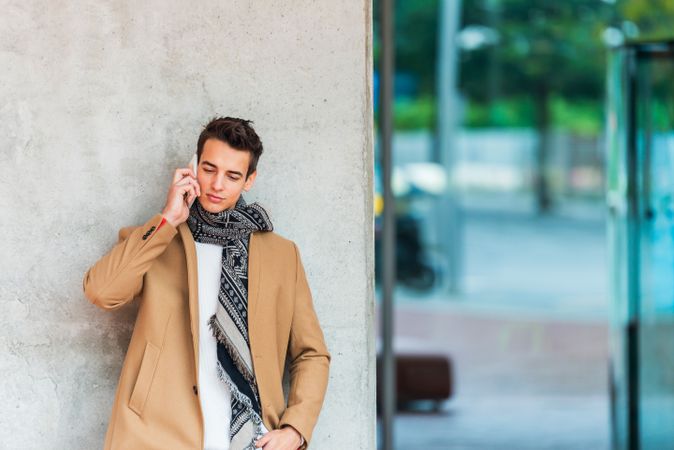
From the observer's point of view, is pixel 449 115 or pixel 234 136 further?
pixel 449 115

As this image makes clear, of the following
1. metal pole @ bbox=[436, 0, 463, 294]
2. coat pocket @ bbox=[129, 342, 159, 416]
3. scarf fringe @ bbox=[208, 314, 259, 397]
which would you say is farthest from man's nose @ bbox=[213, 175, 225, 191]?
metal pole @ bbox=[436, 0, 463, 294]

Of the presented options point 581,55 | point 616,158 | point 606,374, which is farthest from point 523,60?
point 616,158

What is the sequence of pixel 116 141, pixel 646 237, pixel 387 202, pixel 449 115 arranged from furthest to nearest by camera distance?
pixel 449 115, pixel 646 237, pixel 387 202, pixel 116 141

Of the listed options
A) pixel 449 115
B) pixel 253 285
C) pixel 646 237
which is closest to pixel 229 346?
pixel 253 285

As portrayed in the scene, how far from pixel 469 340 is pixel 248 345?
10117 millimetres

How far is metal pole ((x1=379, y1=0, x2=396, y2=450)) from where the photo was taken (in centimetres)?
602

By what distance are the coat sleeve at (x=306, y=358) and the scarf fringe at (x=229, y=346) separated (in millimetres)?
177

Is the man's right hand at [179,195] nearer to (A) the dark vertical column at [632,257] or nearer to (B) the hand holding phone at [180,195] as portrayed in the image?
(B) the hand holding phone at [180,195]

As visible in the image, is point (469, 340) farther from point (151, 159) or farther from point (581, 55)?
point (581, 55)

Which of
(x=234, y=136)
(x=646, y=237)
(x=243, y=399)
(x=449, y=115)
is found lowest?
(x=243, y=399)

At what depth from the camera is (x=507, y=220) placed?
2944 centimetres

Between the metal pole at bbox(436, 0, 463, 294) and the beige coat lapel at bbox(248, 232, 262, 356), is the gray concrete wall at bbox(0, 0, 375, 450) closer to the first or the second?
the beige coat lapel at bbox(248, 232, 262, 356)

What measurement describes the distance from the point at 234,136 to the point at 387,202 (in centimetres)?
327

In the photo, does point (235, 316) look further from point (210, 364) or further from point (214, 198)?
point (214, 198)
